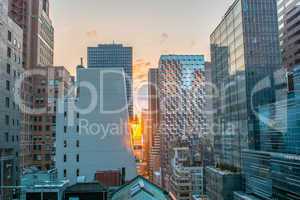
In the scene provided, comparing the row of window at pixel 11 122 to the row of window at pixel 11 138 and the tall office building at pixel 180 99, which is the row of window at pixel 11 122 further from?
the tall office building at pixel 180 99

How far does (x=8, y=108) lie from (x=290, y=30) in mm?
79179

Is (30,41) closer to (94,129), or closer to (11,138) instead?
(94,129)

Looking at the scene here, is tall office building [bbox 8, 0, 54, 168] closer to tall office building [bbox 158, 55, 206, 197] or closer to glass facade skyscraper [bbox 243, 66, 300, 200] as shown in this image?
glass facade skyscraper [bbox 243, 66, 300, 200]

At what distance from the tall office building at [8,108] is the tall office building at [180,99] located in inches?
5062

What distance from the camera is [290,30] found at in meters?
98.2

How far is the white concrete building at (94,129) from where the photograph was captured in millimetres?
53969

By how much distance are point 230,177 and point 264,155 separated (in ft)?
46.2

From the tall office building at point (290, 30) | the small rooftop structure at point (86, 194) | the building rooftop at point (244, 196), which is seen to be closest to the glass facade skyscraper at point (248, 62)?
the building rooftop at point (244, 196)

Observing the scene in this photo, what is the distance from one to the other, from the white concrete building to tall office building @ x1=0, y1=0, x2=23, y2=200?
293 inches

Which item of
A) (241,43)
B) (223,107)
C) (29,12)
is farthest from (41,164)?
(241,43)

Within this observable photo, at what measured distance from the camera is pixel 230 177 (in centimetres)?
7881

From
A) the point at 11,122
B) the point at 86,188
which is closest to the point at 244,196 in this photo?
the point at 11,122

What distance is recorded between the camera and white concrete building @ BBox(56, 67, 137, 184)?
54.0m

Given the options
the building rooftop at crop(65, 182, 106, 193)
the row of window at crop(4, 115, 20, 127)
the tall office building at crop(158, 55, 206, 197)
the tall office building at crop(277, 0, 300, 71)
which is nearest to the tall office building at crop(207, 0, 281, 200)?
the tall office building at crop(277, 0, 300, 71)
